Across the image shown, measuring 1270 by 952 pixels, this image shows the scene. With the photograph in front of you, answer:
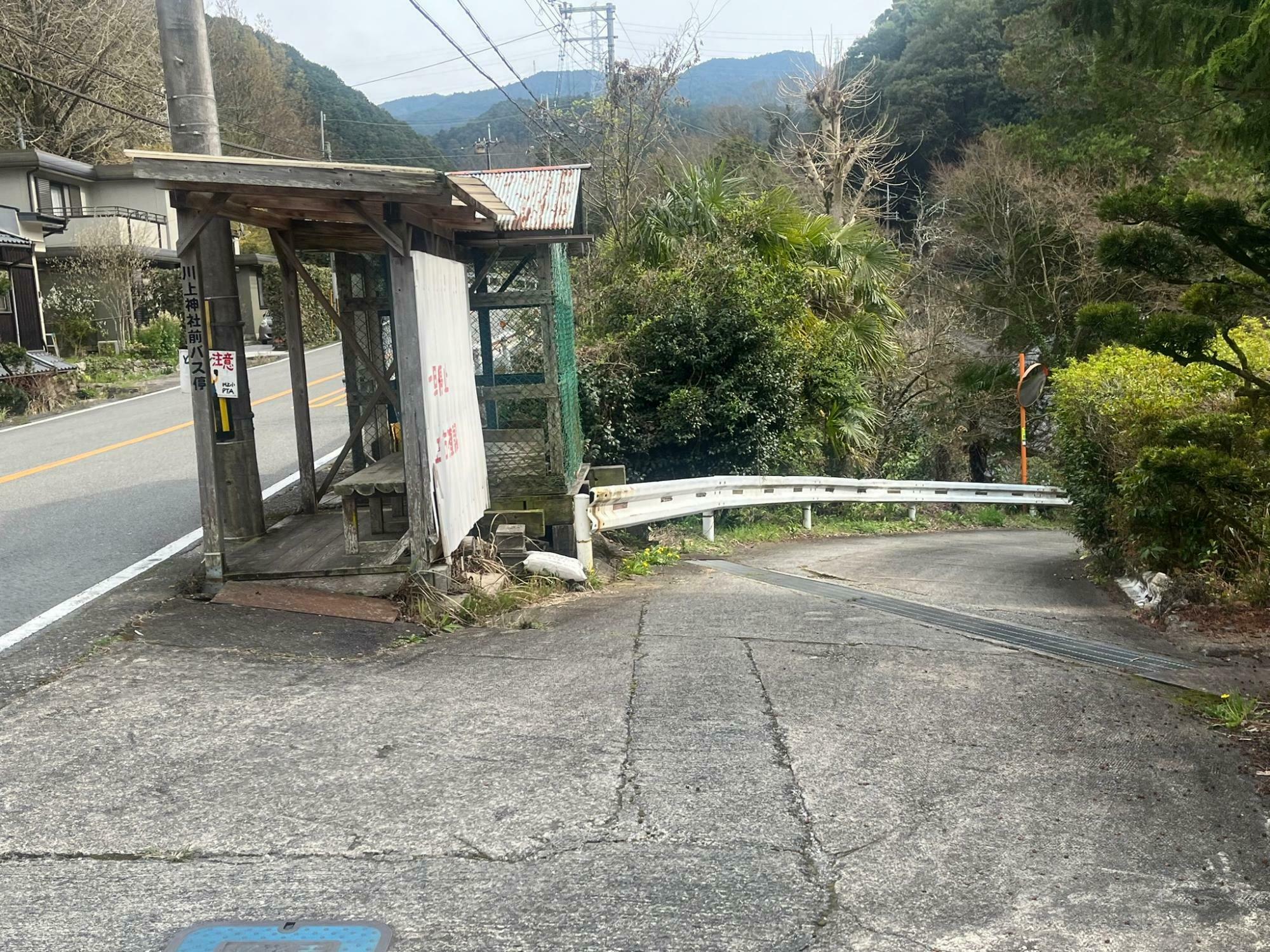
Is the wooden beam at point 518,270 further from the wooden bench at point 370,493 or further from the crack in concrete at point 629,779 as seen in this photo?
the crack in concrete at point 629,779

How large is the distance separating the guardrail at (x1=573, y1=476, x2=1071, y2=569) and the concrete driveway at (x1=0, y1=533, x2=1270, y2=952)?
368 centimetres

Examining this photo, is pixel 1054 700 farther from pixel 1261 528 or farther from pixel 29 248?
pixel 29 248

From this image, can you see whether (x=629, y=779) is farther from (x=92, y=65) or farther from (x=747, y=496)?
(x=92, y=65)

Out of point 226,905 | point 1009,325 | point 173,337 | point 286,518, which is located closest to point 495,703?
point 226,905

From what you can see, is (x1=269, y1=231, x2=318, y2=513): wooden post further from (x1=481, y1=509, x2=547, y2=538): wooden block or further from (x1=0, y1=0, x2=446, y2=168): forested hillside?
(x1=0, y1=0, x2=446, y2=168): forested hillside

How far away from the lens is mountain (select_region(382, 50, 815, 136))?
97.8 ft

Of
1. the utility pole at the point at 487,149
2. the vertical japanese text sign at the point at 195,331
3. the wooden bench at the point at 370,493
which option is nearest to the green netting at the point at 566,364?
the wooden bench at the point at 370,493

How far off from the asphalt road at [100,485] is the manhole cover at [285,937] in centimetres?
400

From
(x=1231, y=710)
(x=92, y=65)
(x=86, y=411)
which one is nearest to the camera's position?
(x=1231, y=710)

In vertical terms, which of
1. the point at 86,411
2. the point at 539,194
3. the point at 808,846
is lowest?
the point at 808,846

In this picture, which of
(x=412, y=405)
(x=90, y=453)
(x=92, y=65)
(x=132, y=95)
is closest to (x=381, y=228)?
(x=412, y=405)

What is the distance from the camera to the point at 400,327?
22.0 ft

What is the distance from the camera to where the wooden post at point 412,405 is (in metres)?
6.68

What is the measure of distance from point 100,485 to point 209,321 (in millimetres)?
5351
